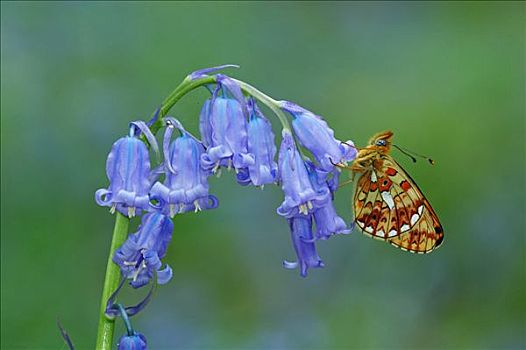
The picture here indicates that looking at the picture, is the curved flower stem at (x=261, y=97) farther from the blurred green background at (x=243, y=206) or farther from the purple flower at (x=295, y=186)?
the blurred green background at (x=243, y=206)

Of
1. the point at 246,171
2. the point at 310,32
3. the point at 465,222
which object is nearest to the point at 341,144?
the point at 246,171

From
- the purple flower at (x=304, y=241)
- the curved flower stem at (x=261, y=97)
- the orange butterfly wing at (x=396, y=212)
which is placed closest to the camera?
the curved flower stem at (x=261, y=97)

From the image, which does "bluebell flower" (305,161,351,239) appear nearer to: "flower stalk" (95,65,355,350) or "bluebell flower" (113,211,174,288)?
"flower stalk" (95,65,355,350)

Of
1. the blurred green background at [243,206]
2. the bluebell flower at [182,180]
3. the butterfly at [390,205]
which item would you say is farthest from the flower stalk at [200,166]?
the blurred green background at [243,206]

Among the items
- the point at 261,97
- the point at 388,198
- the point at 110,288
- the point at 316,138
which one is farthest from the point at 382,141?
the point at 110,288

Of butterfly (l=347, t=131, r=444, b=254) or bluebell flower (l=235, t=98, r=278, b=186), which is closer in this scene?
bluebell flower (l=235, t=98, r=278, b=186)

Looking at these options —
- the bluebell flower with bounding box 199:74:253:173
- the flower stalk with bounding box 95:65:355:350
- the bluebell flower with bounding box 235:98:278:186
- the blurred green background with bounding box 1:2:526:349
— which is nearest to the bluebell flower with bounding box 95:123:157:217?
the flower stalk with bounding box 95:65:355:350
